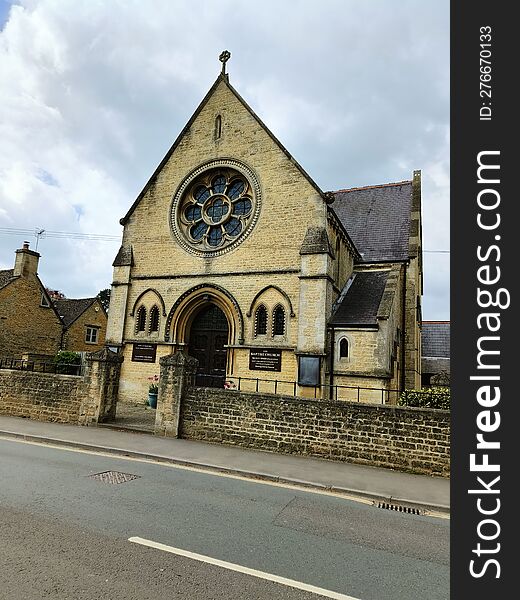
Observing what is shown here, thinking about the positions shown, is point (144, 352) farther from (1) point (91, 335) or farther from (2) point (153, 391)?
(1) point (91, 335)

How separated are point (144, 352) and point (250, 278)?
5904 mm

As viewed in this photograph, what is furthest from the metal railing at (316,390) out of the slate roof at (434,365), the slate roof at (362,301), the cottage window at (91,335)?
the cottage window at (91,335)

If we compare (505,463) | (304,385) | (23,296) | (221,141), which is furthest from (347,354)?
(23,296)

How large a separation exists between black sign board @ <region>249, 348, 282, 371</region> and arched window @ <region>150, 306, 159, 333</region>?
4.93m

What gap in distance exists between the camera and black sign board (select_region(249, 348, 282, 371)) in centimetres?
1583

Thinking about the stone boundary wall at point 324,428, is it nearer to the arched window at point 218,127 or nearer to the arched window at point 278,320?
the arched window at point 278,320

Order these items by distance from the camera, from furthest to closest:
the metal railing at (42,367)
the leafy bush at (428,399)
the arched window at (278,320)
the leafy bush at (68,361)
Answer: the leafy bush at (68,361)
the metal railing at (42,367)
the arched window at (278,320)
the leafy bush at (428,399)

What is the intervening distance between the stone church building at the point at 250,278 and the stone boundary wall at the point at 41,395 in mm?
4545

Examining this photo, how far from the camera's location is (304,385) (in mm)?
14930

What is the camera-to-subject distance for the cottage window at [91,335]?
32.6 meters

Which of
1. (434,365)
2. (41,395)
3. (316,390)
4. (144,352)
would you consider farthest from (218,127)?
(434,365)

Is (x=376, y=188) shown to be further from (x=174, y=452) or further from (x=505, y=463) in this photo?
(x=505, y=463)

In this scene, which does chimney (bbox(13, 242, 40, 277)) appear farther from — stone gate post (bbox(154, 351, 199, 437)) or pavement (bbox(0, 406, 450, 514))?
stone gate post (bbox(154, 351, 199, 437))

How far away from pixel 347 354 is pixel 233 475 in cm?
762
